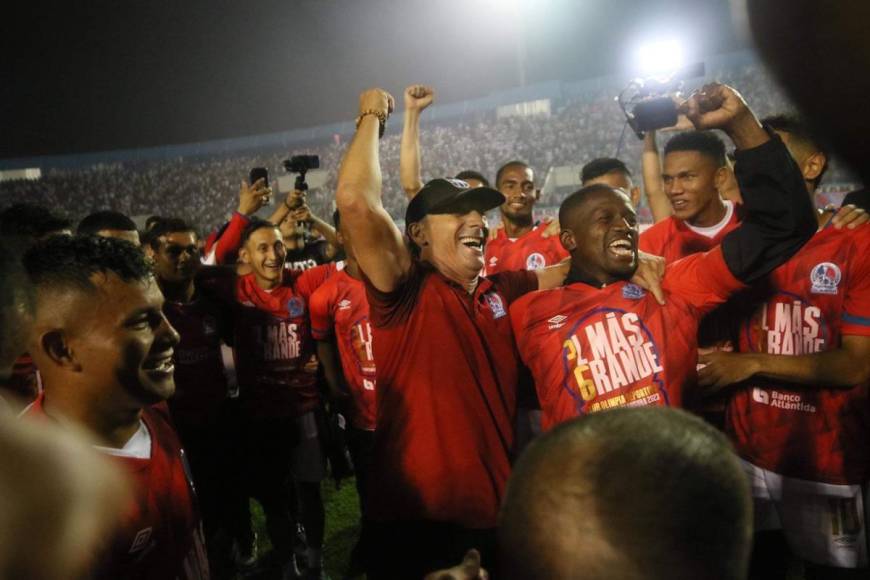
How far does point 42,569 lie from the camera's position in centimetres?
113

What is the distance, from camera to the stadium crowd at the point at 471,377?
92cm

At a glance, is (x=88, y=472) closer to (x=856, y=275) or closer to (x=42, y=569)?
(x=42, y=569)

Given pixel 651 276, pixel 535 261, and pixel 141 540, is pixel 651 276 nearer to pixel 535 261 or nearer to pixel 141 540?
pixel 141 540

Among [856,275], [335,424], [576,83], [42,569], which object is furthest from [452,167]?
[42,569]

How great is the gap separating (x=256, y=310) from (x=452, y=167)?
25934 mm

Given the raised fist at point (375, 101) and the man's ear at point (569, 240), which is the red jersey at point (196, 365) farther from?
the man's ear at point (569, 240)

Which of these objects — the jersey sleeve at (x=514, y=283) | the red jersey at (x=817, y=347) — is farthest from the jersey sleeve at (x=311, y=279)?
the red jersey at (x=817, y=347)

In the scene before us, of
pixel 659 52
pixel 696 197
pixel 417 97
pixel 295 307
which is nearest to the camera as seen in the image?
pixel 417 97

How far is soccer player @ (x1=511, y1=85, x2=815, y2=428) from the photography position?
7.68ft

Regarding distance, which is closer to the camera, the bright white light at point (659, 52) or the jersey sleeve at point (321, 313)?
the jersey sleeve at point (321, 313)

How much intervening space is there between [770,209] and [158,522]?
2.35 meters

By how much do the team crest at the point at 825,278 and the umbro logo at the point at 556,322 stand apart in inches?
49.5

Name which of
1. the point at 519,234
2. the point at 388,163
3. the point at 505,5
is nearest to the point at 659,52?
the point at 505,5

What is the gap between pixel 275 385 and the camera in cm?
449
